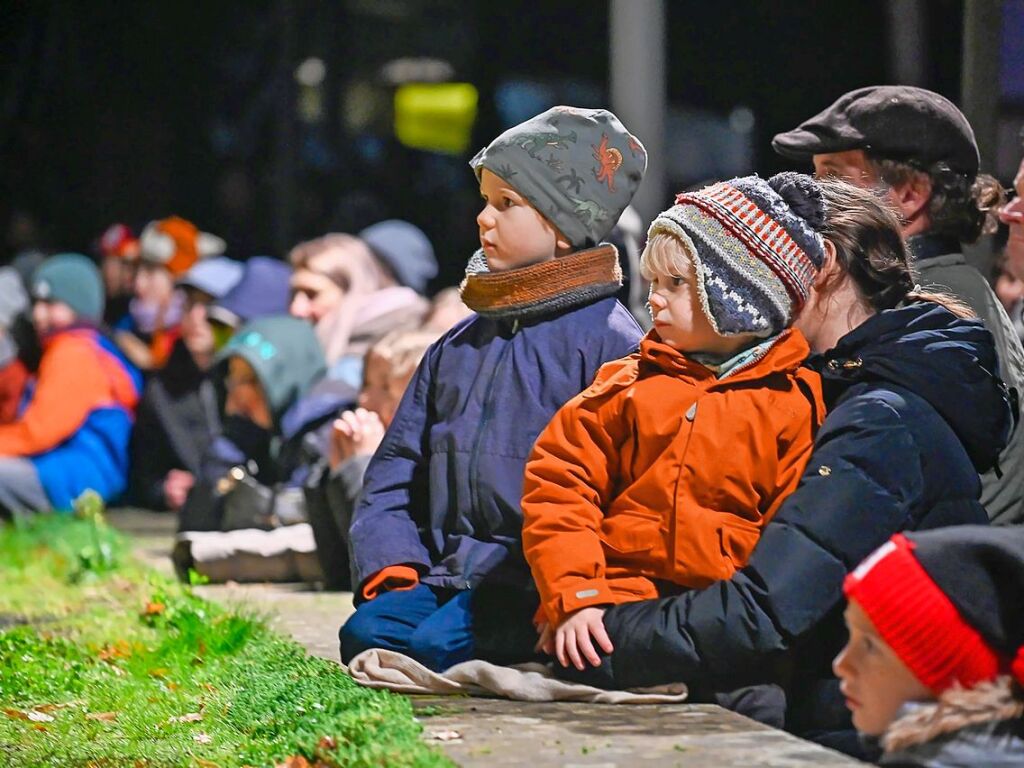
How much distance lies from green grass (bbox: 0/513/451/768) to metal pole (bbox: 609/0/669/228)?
2.93 metres

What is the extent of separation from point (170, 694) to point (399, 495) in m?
1.07

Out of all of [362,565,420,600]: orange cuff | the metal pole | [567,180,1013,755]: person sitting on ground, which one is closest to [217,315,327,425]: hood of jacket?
the metal pole

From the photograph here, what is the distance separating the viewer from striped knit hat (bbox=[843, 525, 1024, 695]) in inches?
166

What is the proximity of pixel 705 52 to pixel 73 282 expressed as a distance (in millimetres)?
5944

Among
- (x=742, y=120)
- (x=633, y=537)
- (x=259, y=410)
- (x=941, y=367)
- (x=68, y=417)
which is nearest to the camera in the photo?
(x=941, y=367)

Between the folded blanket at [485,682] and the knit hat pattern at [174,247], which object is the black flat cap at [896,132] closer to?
the folded blanket at [485,682]

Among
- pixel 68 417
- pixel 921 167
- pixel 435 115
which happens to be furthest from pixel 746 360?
pixel 435 115

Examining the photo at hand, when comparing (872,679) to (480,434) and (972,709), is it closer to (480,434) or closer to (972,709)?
(972,709)

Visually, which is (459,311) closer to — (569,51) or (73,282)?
(73,282)

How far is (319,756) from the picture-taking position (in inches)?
200

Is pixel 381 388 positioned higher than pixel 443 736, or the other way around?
pixel 443 736

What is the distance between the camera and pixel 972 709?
4.21 meters

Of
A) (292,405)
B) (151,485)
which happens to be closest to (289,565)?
(292,405)

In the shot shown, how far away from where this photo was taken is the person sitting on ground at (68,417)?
1340 centimetres
